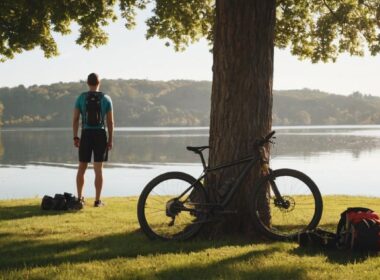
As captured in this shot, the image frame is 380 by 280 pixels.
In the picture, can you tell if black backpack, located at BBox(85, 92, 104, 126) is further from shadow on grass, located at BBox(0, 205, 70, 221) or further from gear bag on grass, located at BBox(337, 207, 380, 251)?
gear bag on grass, located at BBox(337, 207, 380, 251)

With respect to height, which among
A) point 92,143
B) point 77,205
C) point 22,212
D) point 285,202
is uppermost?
point 92,143

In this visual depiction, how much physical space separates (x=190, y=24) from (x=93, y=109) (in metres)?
8.74

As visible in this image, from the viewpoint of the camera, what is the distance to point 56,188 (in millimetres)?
30406

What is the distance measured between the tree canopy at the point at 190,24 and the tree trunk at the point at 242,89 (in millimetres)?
8609

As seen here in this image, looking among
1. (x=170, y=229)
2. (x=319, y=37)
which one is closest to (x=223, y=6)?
(x=170, y=229)

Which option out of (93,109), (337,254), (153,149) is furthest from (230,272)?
(153,149)

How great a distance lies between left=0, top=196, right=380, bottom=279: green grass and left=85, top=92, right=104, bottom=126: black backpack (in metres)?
2.45

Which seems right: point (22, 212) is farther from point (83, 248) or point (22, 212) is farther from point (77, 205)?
point (83, 248)

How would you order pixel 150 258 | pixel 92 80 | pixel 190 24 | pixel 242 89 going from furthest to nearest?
1. pixel 190 24
2. pixel 92 80
3. pixel 242 89
4. pixel 150 258

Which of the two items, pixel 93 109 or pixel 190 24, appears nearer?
pixel 93 109

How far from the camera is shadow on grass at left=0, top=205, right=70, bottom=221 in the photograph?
8859 millimetres

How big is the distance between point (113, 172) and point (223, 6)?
35.4 metres

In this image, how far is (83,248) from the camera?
235 inches

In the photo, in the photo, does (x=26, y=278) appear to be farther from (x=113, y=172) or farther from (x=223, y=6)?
(x=113, y=172)
